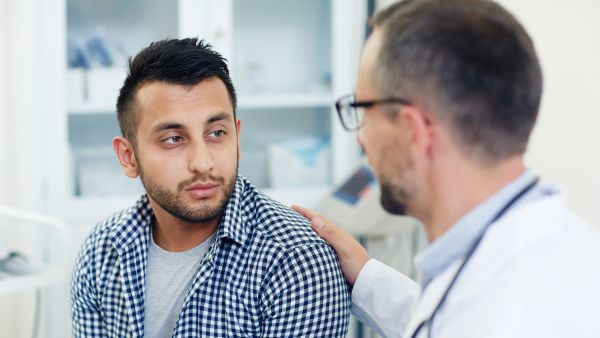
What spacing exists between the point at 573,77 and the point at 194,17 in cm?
134

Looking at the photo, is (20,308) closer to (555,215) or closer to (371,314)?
(371,314)

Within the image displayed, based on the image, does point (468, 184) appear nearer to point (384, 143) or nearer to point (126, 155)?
point (384, 143)

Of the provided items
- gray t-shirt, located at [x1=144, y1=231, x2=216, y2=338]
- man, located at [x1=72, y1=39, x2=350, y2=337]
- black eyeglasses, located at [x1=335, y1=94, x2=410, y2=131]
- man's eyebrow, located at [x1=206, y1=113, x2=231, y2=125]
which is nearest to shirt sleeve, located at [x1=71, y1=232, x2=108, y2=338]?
man, located at [x1=72, y1=39, x2=350, y2=337]

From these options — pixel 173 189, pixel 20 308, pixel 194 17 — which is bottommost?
pixel 20 308

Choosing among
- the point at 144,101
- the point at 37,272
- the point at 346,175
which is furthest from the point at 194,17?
the point at 144,101

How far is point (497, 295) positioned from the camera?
87 cm

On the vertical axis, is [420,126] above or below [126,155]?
above

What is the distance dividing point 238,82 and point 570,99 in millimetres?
1279

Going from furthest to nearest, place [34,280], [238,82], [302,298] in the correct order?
[238,82] → [34,280] → [302,298]

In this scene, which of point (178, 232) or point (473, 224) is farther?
point (178, 232)

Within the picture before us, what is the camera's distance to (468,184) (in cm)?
94

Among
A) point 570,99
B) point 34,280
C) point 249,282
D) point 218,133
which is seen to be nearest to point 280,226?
point 249,282

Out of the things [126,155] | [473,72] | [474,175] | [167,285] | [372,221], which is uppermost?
[473,72]

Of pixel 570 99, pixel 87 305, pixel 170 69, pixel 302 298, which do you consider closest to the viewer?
pixel 302 298
